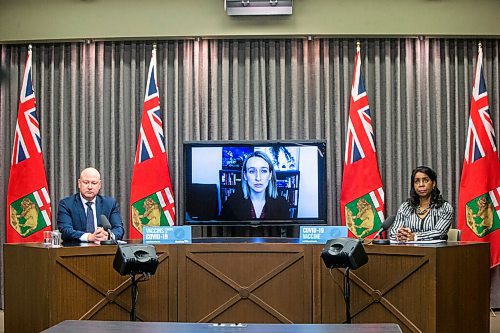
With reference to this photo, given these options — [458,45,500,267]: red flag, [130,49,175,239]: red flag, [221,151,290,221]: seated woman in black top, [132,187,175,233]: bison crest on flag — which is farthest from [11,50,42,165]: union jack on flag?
[458,45,500,267]: red flag

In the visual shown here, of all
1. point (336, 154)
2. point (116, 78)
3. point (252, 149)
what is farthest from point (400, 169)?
point (116, 78)

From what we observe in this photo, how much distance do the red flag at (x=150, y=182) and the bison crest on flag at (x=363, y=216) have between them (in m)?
1.71

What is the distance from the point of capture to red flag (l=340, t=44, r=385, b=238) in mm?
7246

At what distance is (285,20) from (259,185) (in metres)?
A: 1.64

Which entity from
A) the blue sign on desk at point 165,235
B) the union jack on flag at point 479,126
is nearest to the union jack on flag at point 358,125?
the union jack on flag at point 479,126

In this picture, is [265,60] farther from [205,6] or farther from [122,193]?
[122,193]

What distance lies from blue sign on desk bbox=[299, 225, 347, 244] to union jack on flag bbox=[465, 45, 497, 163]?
2.35 meters

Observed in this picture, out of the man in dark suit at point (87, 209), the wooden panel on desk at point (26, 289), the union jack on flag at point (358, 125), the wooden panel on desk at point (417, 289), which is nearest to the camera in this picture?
the wooden panel on desk at point (417, 289)

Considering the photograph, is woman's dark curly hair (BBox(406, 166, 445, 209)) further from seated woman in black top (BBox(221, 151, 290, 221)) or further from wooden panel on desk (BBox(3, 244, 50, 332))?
wooden panel on desk (BBox(3, 244, 50, 332))

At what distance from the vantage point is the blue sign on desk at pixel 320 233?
546cm

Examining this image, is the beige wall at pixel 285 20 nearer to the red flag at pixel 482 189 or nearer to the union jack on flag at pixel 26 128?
the union jack on flag at pixel 26 128

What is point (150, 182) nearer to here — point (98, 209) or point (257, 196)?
point (257, 196)

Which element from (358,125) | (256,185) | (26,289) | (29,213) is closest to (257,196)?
(256,185)

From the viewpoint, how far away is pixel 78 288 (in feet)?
16.8
